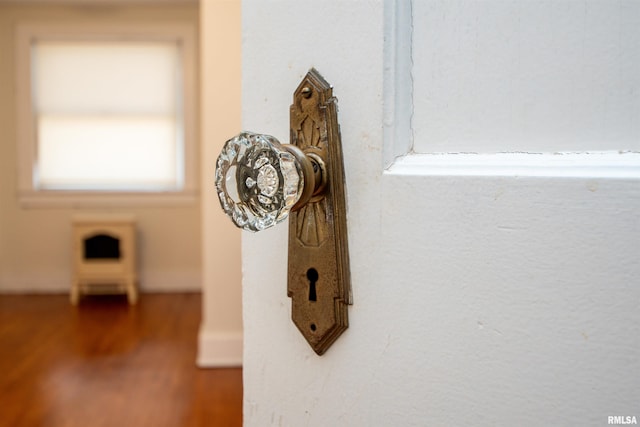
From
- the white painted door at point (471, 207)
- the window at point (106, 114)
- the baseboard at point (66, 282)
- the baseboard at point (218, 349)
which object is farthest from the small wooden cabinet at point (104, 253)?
the white painted door at point (471, 207)

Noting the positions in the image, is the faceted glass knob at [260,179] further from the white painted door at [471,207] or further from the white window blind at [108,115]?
the white window blind at [108,115]

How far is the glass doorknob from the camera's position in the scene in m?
0.32

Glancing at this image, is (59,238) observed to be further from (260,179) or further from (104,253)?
(260,179)

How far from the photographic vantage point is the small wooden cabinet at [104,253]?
12.2 feet

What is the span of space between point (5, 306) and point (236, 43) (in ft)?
8.54

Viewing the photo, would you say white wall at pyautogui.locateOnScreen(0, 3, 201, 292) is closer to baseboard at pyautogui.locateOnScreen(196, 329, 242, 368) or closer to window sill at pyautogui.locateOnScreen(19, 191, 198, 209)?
window sill at pyautogui.locateOnScreen(19, 191, 198, 209)

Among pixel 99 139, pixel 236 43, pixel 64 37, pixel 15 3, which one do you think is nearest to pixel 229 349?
pixel 236 43

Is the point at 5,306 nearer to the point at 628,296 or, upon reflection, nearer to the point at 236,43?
the point at 236,43

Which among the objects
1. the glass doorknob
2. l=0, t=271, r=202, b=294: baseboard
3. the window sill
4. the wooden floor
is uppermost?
the glass doorknob

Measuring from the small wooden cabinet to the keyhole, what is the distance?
3635mm

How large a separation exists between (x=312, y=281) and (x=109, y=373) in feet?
7.37

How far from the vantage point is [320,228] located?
369mm

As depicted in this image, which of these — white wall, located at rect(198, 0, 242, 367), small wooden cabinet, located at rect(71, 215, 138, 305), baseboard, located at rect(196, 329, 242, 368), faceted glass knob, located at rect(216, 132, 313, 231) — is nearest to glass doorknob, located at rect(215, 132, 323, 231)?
faceted glass knob, located at rect(216, 132, 313, 231)

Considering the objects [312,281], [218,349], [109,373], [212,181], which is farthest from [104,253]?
[312,281]
